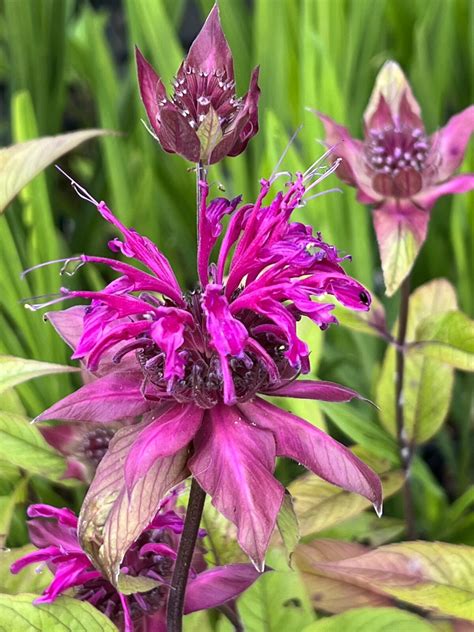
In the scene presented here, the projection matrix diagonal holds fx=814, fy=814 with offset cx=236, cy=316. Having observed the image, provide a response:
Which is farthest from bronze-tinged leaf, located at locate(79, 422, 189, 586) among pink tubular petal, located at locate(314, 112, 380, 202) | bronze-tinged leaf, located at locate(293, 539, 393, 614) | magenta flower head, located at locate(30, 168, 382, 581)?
pink tubular petal, located at locate(314, 112, 380, 202)

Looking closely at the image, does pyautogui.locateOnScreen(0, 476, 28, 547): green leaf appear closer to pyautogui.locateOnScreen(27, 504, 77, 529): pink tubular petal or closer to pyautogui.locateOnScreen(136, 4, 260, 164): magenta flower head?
pyautogui.locateOnScreen(27, 504, 77, 529): pink tubular petal

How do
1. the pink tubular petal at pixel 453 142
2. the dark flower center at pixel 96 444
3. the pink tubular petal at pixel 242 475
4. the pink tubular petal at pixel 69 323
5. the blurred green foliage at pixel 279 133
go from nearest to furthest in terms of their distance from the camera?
the pink tubular petal at pixel 242 475 < the pink tubular petal at pixel 69 323 < the dark flower center at pixel 96 444 < the pink tubular petal at pixel 453 142 < the blurred green foliage at pixel 279 133

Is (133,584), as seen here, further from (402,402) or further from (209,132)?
(402,402)

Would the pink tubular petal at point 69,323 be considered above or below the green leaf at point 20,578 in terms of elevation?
above

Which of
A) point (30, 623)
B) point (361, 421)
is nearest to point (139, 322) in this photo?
point (30, 623)

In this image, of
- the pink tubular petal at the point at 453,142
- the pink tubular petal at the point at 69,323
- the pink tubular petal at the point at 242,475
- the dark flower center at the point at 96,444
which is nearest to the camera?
the pink tubular petal at the point at 242,475

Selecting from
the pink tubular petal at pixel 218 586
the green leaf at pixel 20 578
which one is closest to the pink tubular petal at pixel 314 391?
the pink tubular petal at pixel 218 586

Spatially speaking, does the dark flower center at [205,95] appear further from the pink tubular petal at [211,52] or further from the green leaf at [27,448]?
the green leaf at [27,448]
